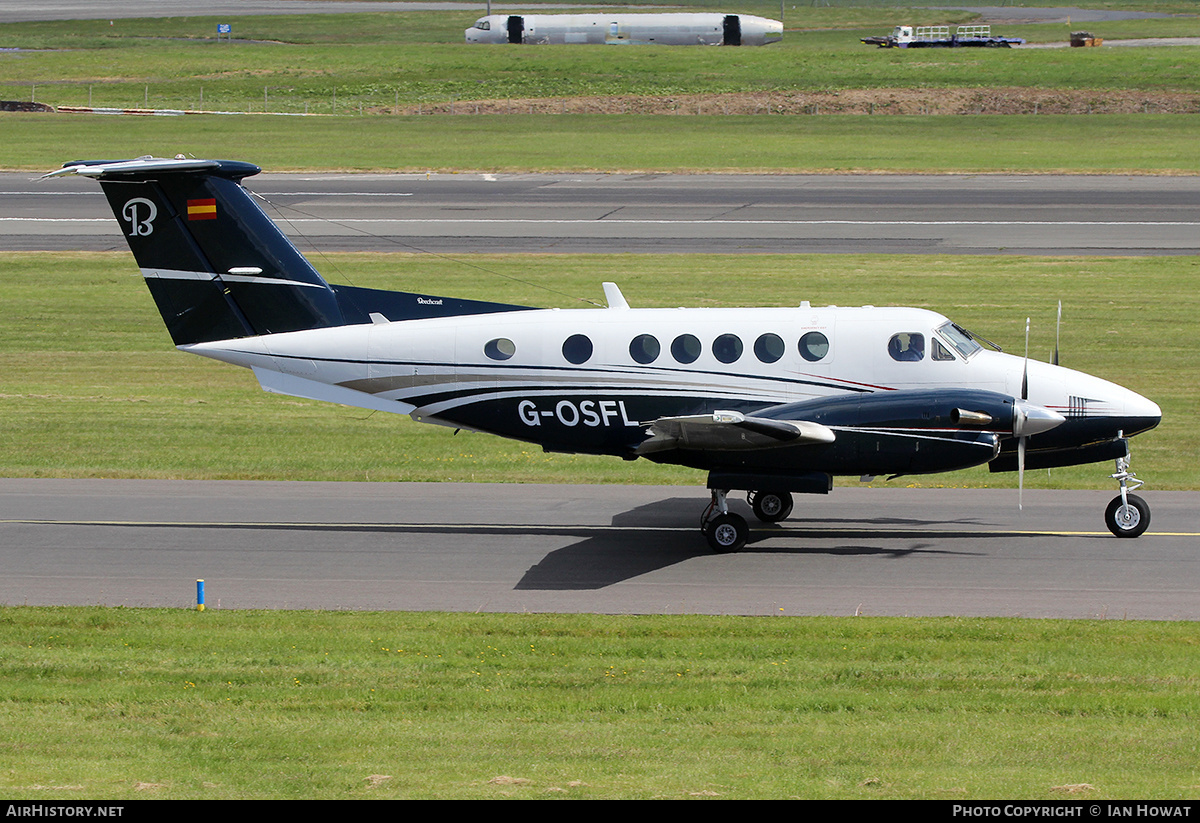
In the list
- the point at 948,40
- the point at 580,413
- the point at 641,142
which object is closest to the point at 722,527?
the point at 580,413

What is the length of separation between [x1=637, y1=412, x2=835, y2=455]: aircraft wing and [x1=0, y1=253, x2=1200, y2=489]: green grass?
4777 mm

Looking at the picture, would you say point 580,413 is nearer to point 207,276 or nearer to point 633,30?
point 207,276

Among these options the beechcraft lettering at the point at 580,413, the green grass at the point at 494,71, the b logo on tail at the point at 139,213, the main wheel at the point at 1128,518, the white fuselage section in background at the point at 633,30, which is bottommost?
the main wheel at the point at 1128,518

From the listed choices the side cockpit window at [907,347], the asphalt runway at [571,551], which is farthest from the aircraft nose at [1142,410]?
the side cockpit window at [907,347]

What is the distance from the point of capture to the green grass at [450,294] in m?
23.0

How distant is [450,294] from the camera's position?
3650 centimetres

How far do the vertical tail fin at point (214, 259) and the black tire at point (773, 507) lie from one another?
6713 millimetres

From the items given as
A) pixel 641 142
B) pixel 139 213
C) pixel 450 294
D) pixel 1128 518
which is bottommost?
pixel 1128 518

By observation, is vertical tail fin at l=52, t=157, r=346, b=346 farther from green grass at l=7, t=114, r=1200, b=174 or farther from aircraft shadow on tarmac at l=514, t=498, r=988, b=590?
green grass at l=7, t=114, r=1200, b=174

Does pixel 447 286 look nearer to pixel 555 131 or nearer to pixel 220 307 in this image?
pixel 220 307

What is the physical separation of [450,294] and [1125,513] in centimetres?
2208

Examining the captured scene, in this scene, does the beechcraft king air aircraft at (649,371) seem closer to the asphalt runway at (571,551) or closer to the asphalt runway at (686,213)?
the asphalt runway at (571,551)

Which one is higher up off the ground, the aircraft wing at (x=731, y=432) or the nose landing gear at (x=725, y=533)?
the aircraft wing at (x=731, y=432)

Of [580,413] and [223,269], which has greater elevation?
[223,269]
